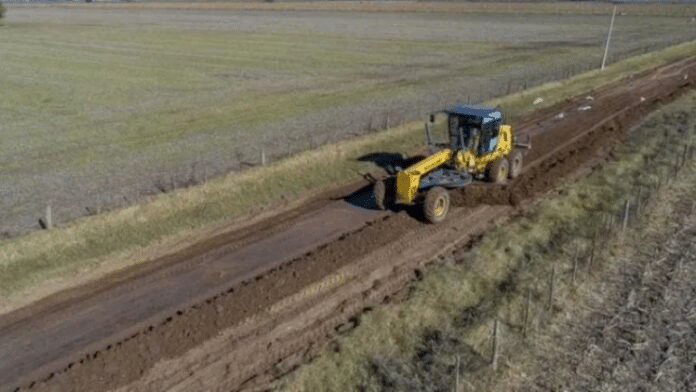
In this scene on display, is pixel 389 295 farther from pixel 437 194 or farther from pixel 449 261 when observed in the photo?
pixel 437 194

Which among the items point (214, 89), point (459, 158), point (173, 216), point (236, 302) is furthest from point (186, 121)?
point (236, 302)

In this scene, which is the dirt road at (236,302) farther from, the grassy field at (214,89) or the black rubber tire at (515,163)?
the grassy field at (214,89)

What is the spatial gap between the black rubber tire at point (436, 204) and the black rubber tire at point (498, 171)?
2.79 metres

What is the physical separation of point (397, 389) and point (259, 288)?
4924 mm

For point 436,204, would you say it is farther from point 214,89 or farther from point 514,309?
point 214,89

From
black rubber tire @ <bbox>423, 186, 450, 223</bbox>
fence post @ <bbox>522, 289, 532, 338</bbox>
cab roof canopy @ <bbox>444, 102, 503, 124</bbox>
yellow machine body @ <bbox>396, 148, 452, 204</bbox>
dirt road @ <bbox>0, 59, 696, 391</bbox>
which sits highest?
cab roof canopy @ <bbox>444, 102, 503, 124</bbox>

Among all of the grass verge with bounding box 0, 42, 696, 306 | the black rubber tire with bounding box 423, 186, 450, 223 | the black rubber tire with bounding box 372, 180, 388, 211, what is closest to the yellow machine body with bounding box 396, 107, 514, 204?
the black rubber tire with bounding box 423, 186, 450, 223

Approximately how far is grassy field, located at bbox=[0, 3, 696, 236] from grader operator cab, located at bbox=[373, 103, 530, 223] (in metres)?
5.41

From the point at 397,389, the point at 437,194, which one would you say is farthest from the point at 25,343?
the point at 437,194

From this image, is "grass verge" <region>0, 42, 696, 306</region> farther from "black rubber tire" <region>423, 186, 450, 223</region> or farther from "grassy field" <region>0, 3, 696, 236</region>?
"black rubber tire" <region>423, 186, 450, 223</region>

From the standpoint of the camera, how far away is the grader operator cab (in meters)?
18.4

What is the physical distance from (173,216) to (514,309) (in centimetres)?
1103

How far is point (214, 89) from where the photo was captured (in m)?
43.7

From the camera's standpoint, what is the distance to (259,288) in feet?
49.2
